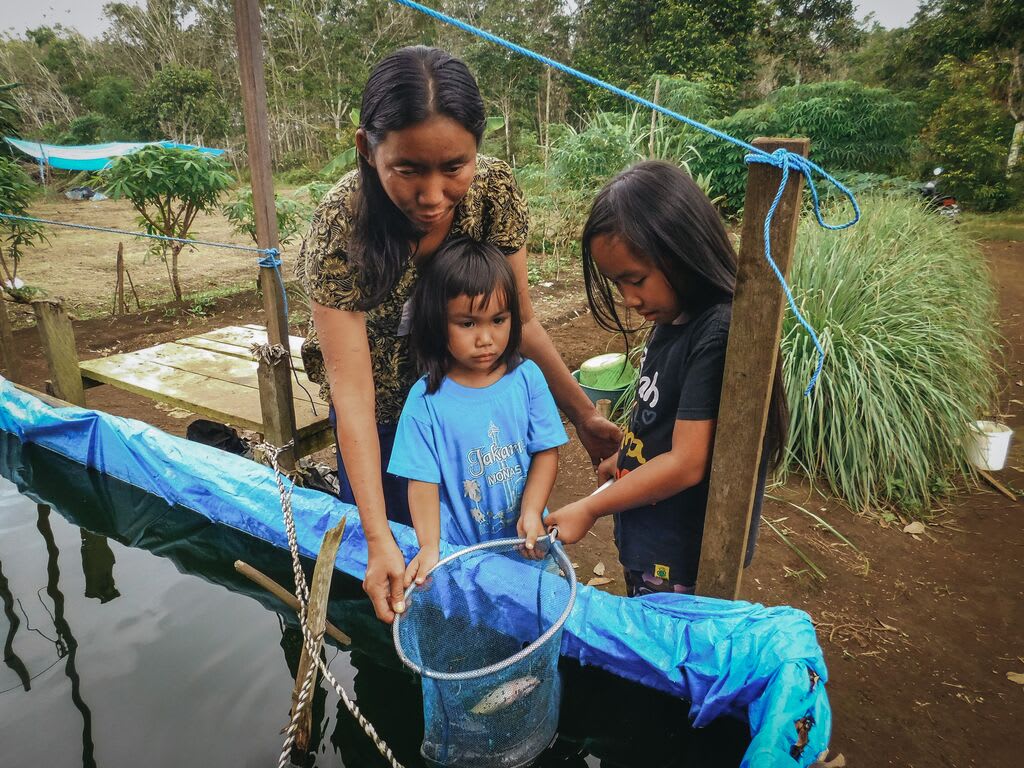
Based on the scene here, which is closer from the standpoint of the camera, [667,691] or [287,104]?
[667,691]

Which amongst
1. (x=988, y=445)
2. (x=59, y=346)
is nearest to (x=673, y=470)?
(x=988, y=445)

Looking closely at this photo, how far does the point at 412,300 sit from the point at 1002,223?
12272 millimetres

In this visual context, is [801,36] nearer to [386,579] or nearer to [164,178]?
[164,178]

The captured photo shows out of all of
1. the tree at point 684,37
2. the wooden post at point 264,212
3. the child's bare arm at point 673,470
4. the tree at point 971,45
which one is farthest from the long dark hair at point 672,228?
the tree at point 684,37

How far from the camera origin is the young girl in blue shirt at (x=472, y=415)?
60.6 inches

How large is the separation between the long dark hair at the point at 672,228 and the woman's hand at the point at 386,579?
2.71 ft

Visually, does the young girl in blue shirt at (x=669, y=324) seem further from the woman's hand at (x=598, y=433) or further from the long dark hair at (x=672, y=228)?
the woman's hand at (x=598, y=433)

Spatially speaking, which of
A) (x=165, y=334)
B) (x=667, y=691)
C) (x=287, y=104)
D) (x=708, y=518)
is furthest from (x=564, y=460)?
(x=287, y=104)

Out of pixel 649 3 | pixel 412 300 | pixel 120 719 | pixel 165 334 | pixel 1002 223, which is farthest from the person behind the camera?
pixel 649 3

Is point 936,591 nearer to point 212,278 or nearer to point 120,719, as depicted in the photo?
point 120,719

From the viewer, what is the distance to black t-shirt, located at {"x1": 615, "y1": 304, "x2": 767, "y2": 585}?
1322 millimetres

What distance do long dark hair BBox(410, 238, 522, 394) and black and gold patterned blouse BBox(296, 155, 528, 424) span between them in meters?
0.05

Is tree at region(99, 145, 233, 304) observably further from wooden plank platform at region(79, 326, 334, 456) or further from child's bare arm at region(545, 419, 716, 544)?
child's bare arm at region(545, 419, 716, 544)

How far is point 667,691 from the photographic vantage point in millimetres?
1685
